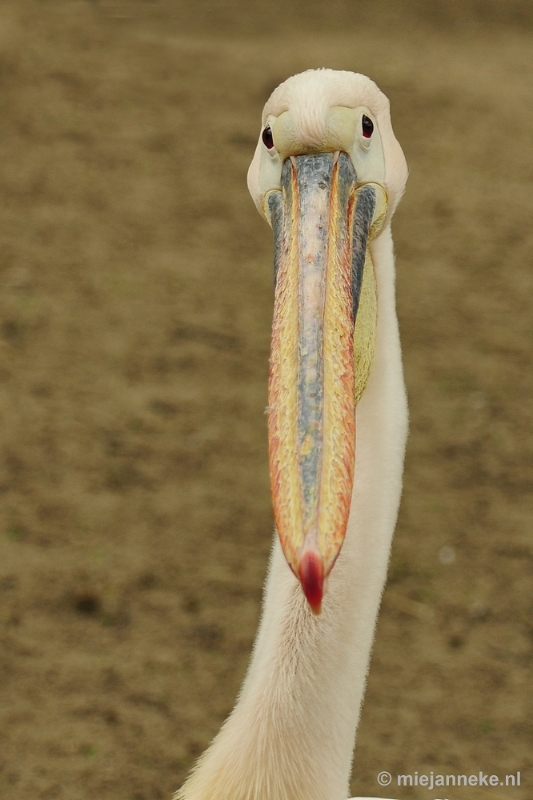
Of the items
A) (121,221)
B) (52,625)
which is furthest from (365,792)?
(121,221)

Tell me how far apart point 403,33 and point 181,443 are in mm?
4902

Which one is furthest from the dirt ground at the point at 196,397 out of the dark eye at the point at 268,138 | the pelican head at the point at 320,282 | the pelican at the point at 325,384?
the dark eye at the point at 268,138

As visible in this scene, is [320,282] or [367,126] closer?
[320,282]

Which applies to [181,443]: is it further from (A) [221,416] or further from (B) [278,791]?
(B) [278,791]

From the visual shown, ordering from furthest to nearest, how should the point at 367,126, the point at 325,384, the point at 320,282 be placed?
the point at 367,126, the point at 320,282, the point at 325,384

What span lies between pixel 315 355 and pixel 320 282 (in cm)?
18

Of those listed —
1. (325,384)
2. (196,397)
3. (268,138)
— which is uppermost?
(196,397)

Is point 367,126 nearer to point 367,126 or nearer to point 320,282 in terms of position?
point 367,126

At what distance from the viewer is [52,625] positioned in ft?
13.2

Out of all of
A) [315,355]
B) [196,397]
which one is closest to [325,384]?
[315,355]

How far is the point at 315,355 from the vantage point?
6.48ft

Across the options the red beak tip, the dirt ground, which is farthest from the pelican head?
the dirt ground

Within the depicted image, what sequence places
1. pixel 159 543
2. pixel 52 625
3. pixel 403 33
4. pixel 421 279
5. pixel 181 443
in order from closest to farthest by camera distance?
1. pixel 52 625
2. pixel 159 543
3. pixel 181 443
4. pixel 421 279
5. pixel 403 33

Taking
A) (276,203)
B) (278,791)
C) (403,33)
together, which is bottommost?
(278,791)
